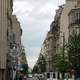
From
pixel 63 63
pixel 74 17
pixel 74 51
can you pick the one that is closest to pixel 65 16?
pixel 74 17

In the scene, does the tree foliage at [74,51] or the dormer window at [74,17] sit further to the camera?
the dormer window at [74,17]

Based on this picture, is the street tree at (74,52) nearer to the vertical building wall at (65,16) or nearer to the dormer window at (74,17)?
the dormer window at (74,17)

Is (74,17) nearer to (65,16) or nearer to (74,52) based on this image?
(65,16)

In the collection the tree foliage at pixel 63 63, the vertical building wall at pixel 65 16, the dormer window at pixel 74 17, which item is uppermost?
the vertical building wall at pixel 65 16

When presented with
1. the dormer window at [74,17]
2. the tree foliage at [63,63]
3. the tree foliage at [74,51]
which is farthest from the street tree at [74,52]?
the dormer window at [74,17]

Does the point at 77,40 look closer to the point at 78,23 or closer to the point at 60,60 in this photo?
the point at 60,60

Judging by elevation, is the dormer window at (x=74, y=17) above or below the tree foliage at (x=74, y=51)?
above

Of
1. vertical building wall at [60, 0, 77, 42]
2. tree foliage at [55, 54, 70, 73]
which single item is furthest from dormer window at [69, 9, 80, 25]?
tree foliage at [55, 54, 70, 73]

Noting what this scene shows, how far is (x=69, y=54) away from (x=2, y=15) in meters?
18.7

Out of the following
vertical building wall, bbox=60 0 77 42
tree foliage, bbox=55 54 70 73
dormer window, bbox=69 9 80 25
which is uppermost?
vertical building wall, bbox=60 0 77 42

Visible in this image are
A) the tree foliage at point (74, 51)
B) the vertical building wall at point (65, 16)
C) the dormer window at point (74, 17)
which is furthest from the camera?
the vertical building wall at point (65, 16)

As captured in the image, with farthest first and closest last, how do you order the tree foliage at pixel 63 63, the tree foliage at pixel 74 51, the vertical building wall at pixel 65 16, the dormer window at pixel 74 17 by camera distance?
the vertical building wall at pixel 65 16 < the dormer window at pixel 74 17 < the tree foliage at pixel 63 63 < the tree foliage at pixel 74 51

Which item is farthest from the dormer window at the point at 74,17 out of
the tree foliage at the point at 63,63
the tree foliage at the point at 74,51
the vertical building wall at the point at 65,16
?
the tree foliage at the point at 74,51

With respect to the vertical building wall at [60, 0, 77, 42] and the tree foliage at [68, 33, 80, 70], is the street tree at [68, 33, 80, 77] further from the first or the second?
the vertical building wall at [60, 0, 77, 42]
